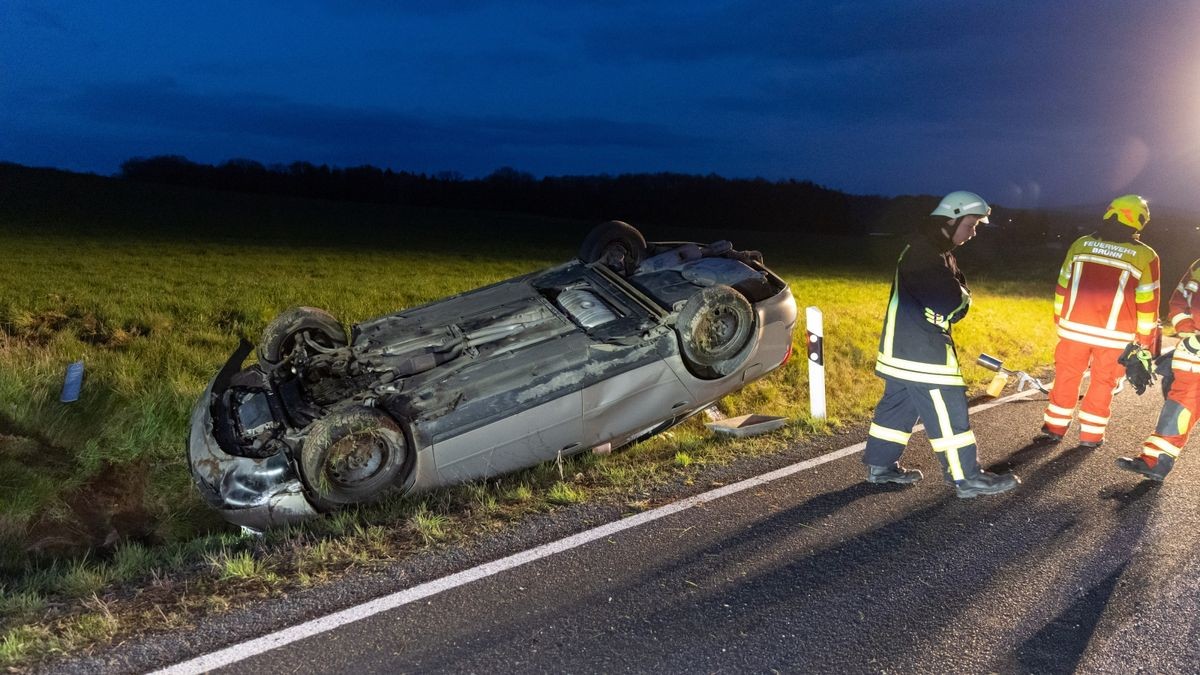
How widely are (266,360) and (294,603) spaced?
1912 mm

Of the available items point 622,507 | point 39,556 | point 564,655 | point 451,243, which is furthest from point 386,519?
point 451,243

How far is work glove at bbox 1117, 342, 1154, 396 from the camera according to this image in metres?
5.15

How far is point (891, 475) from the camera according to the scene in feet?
15.3

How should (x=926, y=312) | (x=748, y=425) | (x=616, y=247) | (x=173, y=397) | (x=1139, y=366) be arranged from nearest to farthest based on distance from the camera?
1. (x=926, y=312)
2. (x=1139, y=366)
3. (x=748, y=425)
4. (x=173, y=397)
5. (x=616, y=247)

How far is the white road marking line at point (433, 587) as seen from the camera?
2805 millimetres

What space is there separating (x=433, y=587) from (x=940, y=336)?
10.1 ft

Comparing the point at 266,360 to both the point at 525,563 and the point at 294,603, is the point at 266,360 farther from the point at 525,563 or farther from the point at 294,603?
the point at 525,563

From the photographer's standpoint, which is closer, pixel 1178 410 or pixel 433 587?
pixel 433 587

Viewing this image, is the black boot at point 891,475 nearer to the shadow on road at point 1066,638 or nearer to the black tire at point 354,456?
the shadow on road at point 1066,638

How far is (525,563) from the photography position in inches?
141

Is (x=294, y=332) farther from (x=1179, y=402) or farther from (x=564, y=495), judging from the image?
(x=1179, y=402)

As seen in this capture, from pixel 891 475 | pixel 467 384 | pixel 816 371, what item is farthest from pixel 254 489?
pixel 816 371

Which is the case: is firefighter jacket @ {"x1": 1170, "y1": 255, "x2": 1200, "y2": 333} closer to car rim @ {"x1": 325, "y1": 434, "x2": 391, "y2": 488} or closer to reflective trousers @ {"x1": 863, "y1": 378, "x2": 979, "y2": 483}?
reflective trousers @ {"x1": 863, "y1": 378, "x2": 979, "y2": 483}

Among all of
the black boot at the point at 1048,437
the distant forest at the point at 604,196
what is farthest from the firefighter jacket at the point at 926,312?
the distant forest at the point at 604,196
